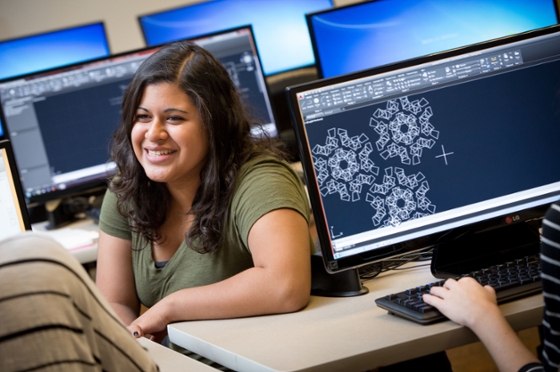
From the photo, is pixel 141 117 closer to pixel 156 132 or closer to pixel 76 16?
pixel 156 132

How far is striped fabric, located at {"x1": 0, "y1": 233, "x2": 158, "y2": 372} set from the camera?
684 millimetres

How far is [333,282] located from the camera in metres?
1.34

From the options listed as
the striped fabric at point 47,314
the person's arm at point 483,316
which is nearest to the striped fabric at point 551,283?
the person's arm at point 483,316

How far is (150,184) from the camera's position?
5.31 feet

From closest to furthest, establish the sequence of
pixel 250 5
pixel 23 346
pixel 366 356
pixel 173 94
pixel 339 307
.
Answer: pixel 23 346
pixel 366 356
pixel 339 307
pixel 173 94
pixel 250 5

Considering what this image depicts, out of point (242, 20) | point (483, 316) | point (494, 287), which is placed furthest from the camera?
point (242, 20)

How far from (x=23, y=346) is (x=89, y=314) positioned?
9 centimetres

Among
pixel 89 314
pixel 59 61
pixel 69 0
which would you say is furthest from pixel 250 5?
pixel 89 314

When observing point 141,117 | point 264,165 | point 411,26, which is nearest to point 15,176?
point 141,117

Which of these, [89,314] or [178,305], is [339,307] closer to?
[178,305]

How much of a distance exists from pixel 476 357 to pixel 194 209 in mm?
1322

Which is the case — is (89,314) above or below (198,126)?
below

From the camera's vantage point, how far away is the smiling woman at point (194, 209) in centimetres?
131

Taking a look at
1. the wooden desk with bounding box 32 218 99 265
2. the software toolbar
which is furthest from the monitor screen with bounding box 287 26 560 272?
the wooden desk with bounding box 32 218 99 265
